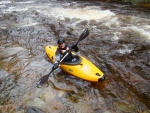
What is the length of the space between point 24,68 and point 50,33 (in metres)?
2.89

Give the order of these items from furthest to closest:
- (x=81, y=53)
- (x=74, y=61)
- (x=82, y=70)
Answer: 1. (x=81, y=53)
2. (x=74, y=61)
3. (x=82, y=70)

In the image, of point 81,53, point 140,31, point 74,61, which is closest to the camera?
point 74,61

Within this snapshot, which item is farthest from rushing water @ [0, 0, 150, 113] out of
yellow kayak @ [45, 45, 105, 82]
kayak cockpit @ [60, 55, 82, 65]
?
kayak cockpit @ [60, 55, 82, 65]

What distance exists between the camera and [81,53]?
24.1 feet

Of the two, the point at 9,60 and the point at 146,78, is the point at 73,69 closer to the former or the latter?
the point at 146,78

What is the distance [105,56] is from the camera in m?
7.03

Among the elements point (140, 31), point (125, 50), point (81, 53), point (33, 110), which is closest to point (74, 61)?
point (81, 53)

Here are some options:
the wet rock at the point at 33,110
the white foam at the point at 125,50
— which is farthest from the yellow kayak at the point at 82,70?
the white foam at the point at 125,50

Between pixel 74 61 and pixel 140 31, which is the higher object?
pixel 74 61

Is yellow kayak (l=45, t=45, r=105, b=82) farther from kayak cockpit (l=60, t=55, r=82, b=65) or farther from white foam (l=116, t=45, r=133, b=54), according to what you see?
white foam (l=116, t=45, r=133, b=54)

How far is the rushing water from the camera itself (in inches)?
200

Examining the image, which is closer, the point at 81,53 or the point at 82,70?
the point at 82,70

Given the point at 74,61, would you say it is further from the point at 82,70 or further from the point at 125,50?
the point at 125,50

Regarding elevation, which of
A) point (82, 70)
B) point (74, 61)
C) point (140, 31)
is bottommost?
point (140, 31)
